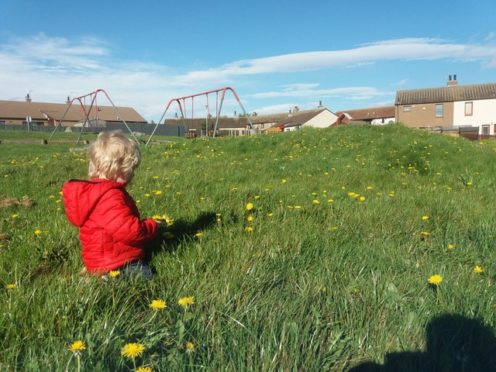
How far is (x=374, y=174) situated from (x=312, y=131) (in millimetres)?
7191

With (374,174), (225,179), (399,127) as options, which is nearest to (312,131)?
(399,127)

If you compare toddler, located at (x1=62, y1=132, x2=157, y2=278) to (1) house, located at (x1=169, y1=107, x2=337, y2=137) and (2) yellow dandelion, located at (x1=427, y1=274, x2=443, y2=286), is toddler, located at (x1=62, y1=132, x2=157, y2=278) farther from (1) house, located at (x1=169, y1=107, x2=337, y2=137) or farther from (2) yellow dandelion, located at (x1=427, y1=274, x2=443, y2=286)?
(1) house, located at (x1=169, y1=107, x2=337, y2=137)

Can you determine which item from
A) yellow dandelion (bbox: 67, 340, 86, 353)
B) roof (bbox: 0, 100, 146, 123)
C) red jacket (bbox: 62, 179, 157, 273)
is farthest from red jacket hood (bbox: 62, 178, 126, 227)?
roof (bbox: 0, 100, 146, 123)

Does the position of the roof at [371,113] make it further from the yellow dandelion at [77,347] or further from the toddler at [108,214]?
the yellow dandelion at [77,347]

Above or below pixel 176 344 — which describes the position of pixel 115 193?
above

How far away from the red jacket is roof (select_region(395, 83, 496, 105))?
166ft

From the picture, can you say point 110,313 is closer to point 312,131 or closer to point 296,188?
point 296,188

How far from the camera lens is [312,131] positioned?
46.9 ft

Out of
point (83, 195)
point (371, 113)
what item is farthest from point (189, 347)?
point (371, 113)

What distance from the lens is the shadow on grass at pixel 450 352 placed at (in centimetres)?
183

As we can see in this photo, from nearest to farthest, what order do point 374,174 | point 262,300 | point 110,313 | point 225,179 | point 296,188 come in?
1. point 110,313
2. point 262,300
3. point 296,188
4. point 225,179
5. point 374,174

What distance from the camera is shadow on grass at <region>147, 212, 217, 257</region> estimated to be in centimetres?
319

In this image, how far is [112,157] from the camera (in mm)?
2818

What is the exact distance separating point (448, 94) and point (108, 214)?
5171 centimetres
